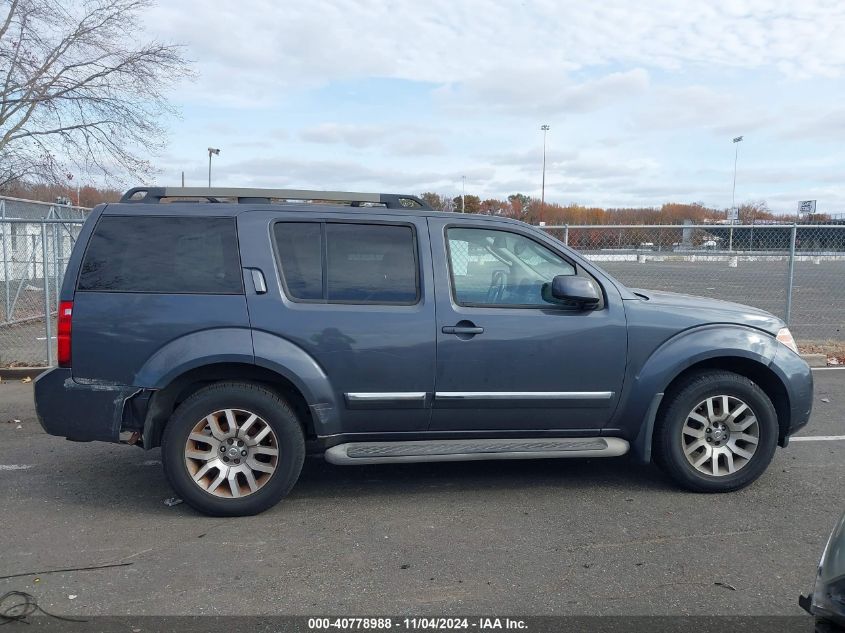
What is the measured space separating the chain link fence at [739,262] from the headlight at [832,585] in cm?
806

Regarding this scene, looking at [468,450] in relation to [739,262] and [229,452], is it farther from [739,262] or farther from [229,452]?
[739,262]

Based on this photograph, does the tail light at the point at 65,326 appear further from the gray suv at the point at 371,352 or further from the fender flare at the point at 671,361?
the fender flare at the point at 671,361

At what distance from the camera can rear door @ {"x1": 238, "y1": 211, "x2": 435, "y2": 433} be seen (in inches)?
171

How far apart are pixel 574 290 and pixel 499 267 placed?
20.8 inches

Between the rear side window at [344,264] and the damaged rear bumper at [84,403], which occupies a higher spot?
the rear side window at [344,264]

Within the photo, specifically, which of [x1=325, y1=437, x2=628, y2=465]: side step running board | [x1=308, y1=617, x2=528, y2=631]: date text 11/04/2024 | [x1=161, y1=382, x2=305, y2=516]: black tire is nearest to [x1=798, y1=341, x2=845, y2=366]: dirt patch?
[x1=325, y1=437, x2=628, y2=465]: side step running board

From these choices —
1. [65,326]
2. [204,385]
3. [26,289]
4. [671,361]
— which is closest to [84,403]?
[65,326]

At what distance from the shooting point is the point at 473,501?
4.63 metres

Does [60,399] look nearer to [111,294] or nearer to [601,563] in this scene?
[111,294]

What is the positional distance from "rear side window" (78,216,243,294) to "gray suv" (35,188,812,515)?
12 millimetres

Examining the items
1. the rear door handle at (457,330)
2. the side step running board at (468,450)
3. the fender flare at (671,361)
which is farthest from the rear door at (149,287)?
the fender flare at (671,361)

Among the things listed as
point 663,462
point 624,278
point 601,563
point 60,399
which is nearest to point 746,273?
point 624,278

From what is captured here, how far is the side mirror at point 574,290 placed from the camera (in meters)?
4.43

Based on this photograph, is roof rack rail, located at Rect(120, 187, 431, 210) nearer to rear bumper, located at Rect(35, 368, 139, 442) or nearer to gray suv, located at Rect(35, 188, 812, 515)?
gray suv, located at Rect(35, 188, 812, 515)
